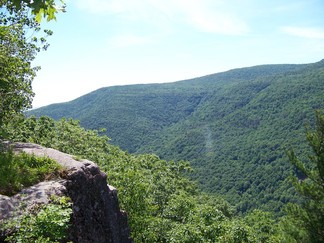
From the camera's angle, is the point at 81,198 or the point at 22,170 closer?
the point at 22,170

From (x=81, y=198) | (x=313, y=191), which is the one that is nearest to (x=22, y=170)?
(x=81, y=198)

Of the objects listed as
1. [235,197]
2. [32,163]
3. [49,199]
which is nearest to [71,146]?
[32,163]

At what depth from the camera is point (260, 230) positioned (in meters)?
34.3

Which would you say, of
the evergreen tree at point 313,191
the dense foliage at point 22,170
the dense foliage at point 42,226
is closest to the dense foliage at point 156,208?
the evergreen tree at point 313,191

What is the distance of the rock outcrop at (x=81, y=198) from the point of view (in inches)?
322

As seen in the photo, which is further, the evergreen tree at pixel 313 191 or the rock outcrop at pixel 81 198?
the evergreen tree at pixel 313 191

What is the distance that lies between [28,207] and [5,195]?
2.89ft

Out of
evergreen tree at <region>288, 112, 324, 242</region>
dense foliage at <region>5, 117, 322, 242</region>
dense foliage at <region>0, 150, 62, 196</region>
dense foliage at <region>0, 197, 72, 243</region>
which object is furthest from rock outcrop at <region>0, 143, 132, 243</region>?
evergreen tree at <region>288, 112, 324, 242</region>

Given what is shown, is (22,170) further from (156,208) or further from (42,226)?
(156,208)

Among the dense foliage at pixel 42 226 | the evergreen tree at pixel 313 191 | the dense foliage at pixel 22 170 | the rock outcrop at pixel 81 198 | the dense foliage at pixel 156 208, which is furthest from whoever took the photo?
the dense foliage at pixel 156 208

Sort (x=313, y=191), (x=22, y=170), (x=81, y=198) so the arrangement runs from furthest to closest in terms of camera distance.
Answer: (x=313, y=191)
(x=81, y=198)
(x=22, y=170)

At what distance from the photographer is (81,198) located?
32.8 feet

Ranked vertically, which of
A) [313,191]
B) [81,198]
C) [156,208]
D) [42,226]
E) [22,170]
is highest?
[22,170]

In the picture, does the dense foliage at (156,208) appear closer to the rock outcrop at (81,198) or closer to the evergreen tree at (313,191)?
the evergreen tree at (313,191)
